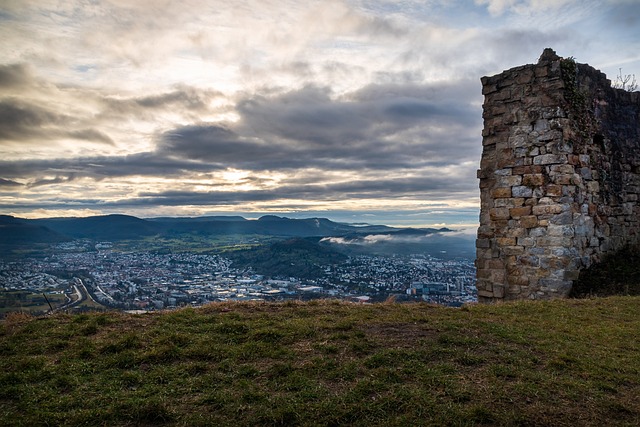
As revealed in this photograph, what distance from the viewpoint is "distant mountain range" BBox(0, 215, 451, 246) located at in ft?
338

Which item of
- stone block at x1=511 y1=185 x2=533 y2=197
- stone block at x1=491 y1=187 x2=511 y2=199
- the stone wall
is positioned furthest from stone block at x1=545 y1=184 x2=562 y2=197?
stone block at x1=491 y1=187 x2=511 y2=199

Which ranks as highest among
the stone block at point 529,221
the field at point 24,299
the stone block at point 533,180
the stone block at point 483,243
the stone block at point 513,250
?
the stone block at point 533,180

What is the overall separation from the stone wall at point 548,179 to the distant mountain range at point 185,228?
273ft

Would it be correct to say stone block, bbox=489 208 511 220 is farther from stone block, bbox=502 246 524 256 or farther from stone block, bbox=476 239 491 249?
stone block, bbox=502 246 524 256

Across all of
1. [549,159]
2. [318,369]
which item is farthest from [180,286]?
[318,369]

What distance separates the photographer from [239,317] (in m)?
8.80

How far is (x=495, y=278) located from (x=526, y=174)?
3.56 m

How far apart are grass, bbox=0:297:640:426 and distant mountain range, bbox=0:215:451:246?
299 ft

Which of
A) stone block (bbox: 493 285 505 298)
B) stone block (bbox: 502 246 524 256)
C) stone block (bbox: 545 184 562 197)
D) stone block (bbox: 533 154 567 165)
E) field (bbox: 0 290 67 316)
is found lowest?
field (bbox: 0 290 67 316)

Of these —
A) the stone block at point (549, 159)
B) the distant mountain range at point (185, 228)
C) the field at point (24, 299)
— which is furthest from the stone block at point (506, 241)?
the distant mountain range at point (185, 228)

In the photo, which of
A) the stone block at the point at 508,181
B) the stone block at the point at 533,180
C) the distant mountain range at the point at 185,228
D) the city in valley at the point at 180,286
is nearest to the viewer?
the stone block at the point at 533,180

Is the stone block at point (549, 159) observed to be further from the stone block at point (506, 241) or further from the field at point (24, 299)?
the field at point (24, 299)

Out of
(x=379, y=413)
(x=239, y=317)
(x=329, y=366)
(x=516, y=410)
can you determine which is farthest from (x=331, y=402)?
(x=239, y=317)

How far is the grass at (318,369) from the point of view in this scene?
4723 mm
